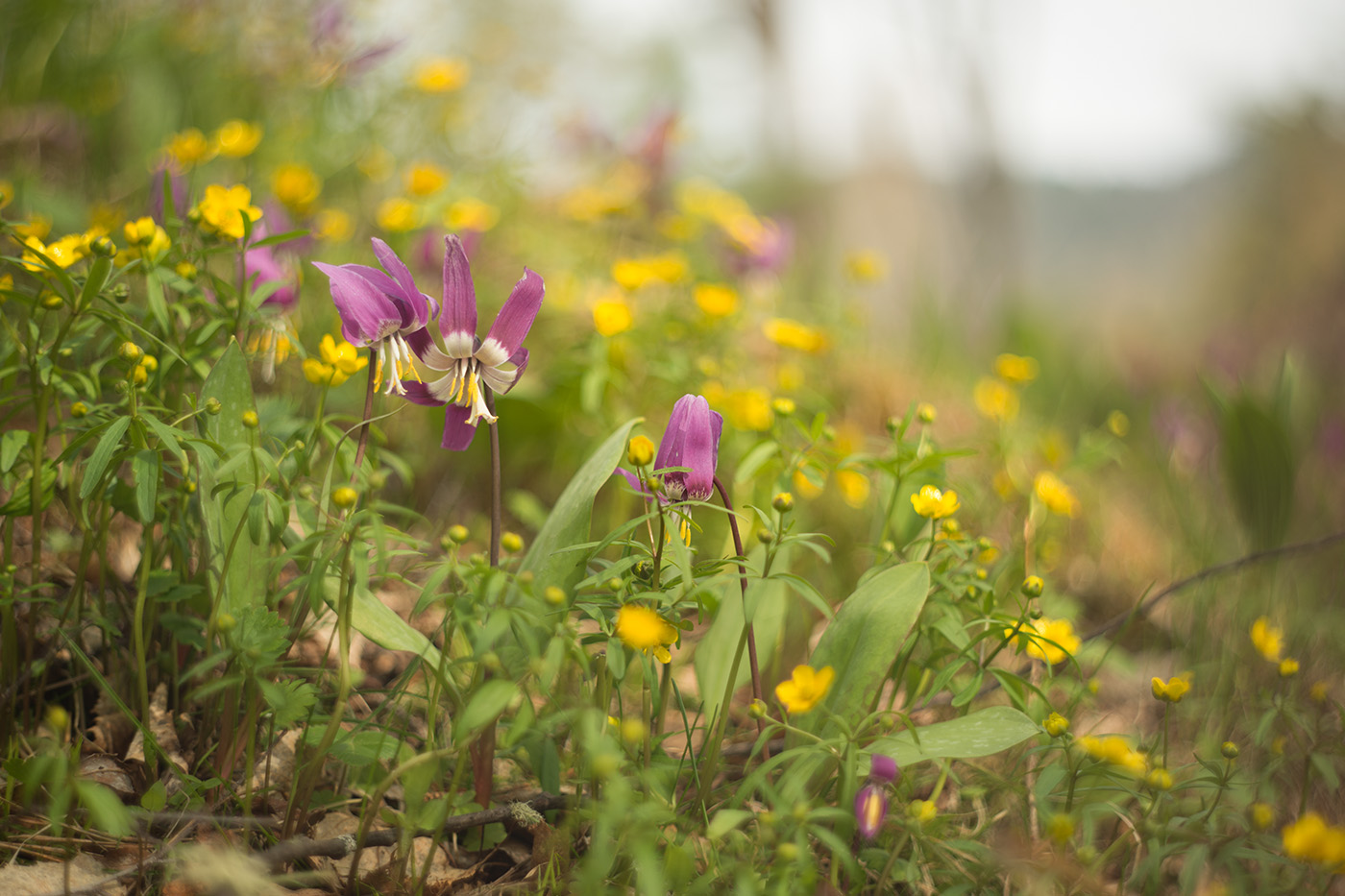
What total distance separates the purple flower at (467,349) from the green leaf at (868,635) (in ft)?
1.98

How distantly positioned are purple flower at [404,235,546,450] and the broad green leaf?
242 millimetres

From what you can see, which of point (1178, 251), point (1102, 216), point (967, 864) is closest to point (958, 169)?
point (1178, 251)

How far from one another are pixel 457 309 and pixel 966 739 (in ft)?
2.96

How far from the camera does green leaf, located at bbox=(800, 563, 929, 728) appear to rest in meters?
1.11

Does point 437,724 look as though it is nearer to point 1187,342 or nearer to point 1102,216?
point 1187,342

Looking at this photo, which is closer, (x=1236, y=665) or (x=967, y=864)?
(x=967, y=864)

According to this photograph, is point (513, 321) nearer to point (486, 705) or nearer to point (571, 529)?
point (571, 529)

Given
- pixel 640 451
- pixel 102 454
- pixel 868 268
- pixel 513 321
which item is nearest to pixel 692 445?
pixel 640 451

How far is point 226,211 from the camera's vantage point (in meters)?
1.21

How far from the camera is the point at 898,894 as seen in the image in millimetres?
1110

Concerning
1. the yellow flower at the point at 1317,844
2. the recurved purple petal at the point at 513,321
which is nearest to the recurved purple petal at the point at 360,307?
the recurved purple petal at the point at 513,321

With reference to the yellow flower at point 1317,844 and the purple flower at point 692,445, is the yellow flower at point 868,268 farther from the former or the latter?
the yellow flower at point 1317,844

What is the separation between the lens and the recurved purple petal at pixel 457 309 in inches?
41.0

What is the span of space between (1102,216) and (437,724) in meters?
21.4
